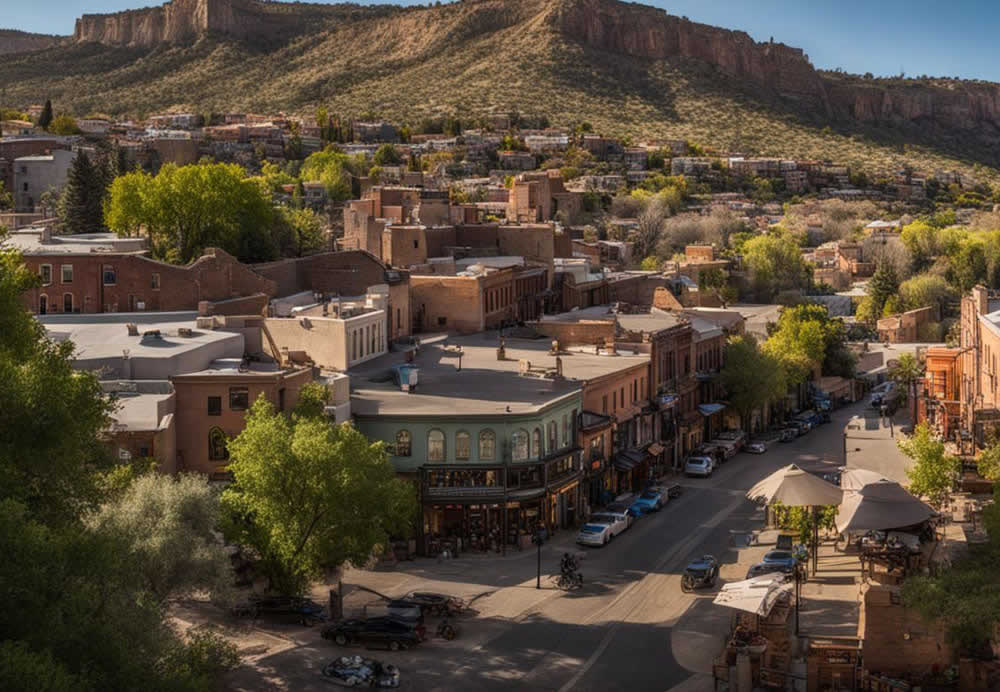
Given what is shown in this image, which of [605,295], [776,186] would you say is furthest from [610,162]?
[605,295]

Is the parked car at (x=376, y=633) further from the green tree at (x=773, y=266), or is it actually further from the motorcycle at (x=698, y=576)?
the green tree at (x=773, y=266)

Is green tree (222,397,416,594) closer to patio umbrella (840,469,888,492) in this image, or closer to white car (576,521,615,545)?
white car (576,521,615,545)

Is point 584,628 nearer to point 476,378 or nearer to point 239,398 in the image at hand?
point 239,398

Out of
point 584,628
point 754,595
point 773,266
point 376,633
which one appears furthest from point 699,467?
point 773,266

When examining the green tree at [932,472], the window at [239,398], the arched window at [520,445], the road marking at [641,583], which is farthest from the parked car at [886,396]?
the window at [239,398]

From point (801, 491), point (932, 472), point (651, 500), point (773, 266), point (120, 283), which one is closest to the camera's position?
point (801, 491)

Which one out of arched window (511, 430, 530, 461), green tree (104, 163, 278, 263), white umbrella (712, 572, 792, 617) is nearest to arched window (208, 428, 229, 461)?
arched window (511, 430, 530, 461)
